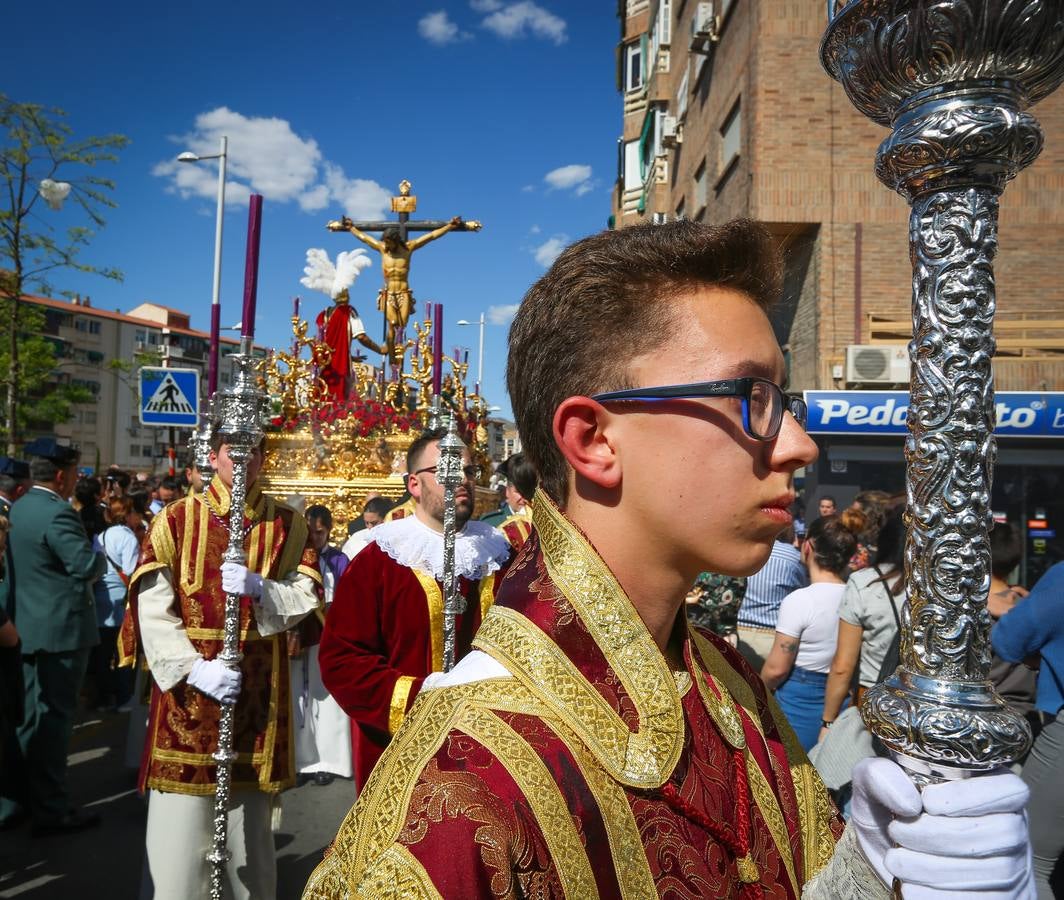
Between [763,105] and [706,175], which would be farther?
[706,175]

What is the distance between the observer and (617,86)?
34.3m

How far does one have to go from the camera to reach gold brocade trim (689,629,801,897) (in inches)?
→ 51.4

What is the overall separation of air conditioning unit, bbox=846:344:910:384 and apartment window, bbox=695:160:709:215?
6937mm

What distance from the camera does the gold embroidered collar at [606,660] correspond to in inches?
45.4

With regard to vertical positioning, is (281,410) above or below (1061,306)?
below

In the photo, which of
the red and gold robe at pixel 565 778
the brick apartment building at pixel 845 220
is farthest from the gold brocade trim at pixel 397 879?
the brick apartment building at pixel 845 220

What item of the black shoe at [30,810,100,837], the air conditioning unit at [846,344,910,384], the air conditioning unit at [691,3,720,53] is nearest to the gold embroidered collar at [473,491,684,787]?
the black shoe at [30,810,100,837]

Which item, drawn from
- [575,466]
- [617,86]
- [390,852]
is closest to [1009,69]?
[575,466]

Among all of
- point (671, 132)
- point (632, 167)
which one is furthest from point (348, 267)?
point (632, 167)

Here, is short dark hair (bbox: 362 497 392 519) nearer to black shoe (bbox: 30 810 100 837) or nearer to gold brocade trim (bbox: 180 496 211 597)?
black shoe (bbox: 30 810 100 837)

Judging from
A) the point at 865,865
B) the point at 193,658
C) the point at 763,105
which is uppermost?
the point at 763,105

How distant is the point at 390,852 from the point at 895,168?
1.12m

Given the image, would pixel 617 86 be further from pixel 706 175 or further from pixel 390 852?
pixel 390 852

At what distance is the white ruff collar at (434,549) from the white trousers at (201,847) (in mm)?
1307
